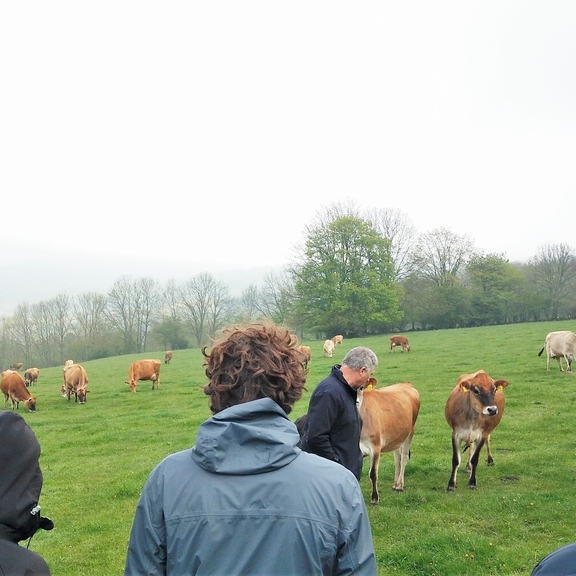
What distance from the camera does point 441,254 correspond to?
61.6 metres

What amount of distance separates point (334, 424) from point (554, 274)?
61006mm

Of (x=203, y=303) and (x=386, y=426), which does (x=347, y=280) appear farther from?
(x=386, y=426)

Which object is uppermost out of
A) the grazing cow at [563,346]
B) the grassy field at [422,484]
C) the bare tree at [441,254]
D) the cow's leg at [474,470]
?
the bare tree at [441,254]

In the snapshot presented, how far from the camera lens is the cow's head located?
8130 millimetres

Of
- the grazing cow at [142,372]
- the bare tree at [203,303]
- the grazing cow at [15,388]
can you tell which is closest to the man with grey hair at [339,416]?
the grazing cow at [15,388]

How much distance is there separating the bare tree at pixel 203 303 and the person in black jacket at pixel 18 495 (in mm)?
66956

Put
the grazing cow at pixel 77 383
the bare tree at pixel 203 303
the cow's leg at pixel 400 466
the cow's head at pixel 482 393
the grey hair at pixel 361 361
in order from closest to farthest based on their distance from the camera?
1. the grey hair at pixel 361 361
2. the cow's head at pixel 482 393
3. the cow's leg at pixel 400 466
4. the grazing cow at pixel 77 383
5. the bare tree at pixel 203 303

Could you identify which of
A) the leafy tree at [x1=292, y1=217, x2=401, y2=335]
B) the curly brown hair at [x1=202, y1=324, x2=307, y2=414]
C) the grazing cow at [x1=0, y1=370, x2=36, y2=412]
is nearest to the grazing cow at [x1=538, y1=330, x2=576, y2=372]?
the grazing cow at [x1=0, y1=370, x2=36, y2=412]

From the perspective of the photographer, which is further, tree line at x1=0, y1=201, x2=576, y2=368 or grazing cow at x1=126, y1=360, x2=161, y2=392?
tree line at x1=0, y1=201, x2=576, y2=368

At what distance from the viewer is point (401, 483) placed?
28.0 ft

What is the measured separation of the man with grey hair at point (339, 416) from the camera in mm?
5145

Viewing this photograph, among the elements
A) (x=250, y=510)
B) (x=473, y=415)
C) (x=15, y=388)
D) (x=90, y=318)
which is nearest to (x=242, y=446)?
(x=250, y=510)

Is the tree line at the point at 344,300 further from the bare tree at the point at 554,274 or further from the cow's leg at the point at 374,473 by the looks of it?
the cow's leg at the point at 374,473

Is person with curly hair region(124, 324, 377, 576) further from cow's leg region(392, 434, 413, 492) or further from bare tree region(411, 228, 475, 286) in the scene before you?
bare tree region(411, 228, 475, 286)
